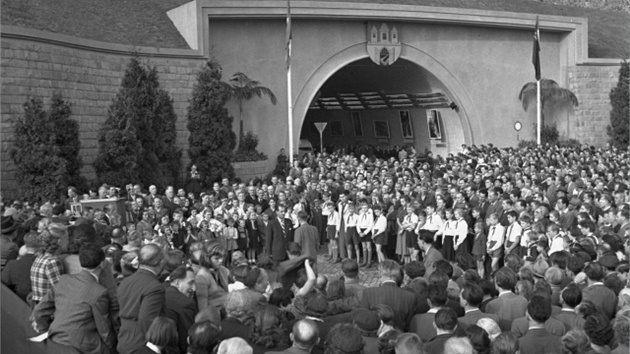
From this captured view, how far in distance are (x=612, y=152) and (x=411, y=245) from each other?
13976 millimetres

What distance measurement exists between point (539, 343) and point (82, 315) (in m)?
3.65

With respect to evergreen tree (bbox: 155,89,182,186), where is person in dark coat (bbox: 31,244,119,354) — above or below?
below

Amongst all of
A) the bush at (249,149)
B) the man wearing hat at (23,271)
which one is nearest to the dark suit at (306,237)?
the man wearing hat at (23,271)

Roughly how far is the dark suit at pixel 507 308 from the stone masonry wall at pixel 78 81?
15.6 metres

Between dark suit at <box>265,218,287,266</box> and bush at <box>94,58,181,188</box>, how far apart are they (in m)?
7.73

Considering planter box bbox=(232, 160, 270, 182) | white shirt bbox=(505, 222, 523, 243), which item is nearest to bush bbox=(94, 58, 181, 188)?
planter box bbox=(232, 160, 270, 182)

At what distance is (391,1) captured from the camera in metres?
34.9

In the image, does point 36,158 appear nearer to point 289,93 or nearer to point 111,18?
point 111,18

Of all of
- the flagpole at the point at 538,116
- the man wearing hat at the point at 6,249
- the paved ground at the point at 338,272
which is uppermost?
the flagpole at the point at 538,116

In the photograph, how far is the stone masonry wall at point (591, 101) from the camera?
118 ft

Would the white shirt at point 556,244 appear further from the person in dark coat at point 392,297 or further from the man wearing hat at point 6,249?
the man wearing hat at point 6,249

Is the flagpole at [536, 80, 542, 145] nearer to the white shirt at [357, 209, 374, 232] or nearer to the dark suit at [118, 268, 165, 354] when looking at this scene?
the white shirt at [357, 209, 374, 232]

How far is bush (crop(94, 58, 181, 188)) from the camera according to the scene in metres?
23.5

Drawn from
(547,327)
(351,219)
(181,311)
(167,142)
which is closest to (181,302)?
(181,311)
